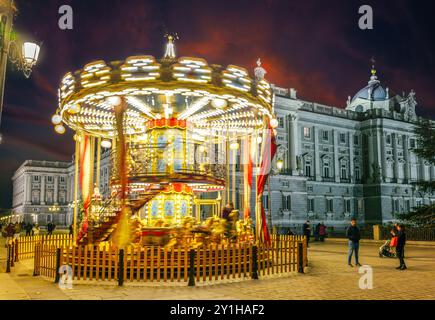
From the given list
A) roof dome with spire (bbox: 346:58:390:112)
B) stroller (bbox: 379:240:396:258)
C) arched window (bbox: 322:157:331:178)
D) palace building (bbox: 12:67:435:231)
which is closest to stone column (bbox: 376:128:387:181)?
palace building (bbox: 12:67:435:231)

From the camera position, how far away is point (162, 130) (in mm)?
17625

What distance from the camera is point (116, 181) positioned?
53.7 feet

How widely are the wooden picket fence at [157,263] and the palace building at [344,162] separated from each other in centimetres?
3412

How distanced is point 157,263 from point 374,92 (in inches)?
2594

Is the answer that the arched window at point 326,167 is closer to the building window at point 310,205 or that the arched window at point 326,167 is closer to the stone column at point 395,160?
the building window at point 310,205

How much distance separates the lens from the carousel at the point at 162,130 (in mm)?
12766

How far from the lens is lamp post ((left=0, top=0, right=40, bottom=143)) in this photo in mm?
9078

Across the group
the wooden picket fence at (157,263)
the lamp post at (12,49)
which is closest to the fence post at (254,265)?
the wooden picket fence at (157,263)

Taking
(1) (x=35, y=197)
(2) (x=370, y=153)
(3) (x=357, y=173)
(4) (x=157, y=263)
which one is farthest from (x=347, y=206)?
(1) (x=35, y=197)

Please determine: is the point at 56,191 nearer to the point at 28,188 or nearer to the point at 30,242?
the point at 28,188

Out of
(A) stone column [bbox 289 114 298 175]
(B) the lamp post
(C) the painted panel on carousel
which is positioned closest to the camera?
(B) the lamp post

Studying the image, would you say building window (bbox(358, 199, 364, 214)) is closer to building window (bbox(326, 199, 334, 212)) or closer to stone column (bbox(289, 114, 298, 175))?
building window (bbox(326, 199, 334, 212))

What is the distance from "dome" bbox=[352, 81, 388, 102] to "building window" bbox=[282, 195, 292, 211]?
28447 millimetres

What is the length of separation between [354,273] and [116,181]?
29.2 feet
